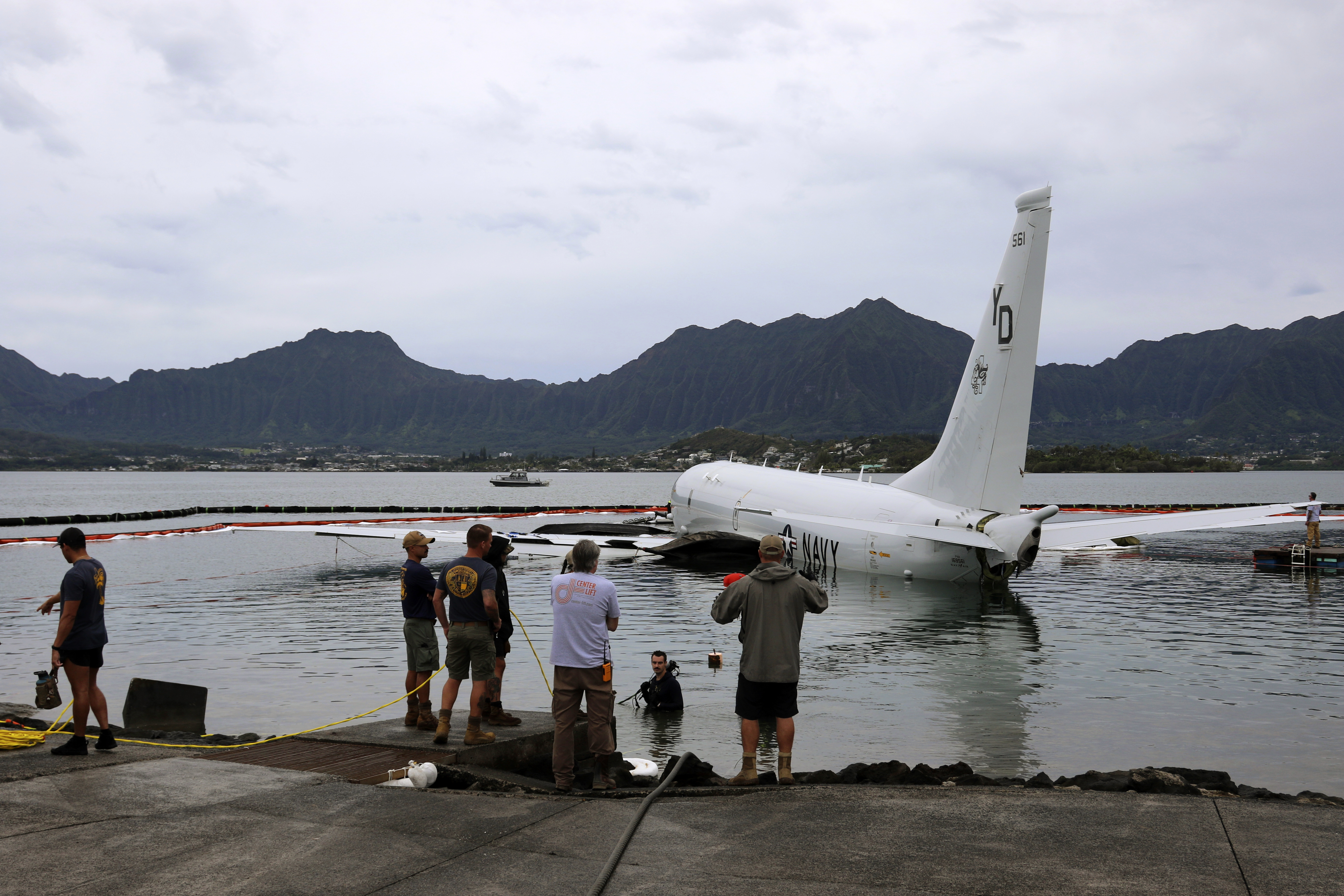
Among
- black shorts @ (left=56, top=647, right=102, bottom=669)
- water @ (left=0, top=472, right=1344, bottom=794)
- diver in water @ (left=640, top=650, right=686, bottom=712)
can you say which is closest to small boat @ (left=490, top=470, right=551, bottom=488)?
water @ (left=0, top=472, right=1344, bottom=794)

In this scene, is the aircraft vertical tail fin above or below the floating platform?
above

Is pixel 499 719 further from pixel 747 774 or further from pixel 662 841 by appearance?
pixel 662 841

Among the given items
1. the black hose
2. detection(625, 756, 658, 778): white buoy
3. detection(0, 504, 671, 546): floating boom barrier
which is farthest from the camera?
detection(0, 504, 671, 546): floating boom barrier

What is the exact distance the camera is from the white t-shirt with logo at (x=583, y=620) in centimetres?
928

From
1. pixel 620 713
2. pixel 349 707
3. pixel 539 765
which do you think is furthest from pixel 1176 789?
pixel 349 707

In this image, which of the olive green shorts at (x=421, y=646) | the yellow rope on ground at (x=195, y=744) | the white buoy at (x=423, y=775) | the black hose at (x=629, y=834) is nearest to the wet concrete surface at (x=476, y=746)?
the yellow rope on ground at (x=195, y=744)

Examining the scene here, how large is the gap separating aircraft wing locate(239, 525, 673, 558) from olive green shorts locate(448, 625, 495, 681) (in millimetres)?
19407

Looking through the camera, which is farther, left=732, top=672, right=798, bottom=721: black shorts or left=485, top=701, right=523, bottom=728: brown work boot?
left=485, top=701, right=523, bottom=728: brown work boot

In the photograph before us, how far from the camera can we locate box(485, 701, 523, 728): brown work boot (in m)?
11.1

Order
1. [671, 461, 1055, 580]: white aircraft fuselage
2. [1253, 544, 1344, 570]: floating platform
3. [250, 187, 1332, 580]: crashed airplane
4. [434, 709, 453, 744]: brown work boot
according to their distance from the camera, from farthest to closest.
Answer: [1253, 544, 1344, 570]: floating platform
[671, 461, 1055, 580]: white aircraft fuselage
[250, 187, 1332, 580]: crashed airplane
[434, 709, 453, 744]: brown work boot

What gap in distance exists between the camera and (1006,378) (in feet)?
79.4

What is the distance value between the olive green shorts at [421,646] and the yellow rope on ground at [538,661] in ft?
3.47

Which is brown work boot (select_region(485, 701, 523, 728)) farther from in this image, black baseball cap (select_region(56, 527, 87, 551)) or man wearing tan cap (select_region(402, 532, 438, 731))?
black baseball cap (select_region(56, 527, 87, 551))

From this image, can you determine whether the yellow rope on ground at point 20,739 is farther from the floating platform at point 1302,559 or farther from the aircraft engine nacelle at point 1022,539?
the floating platform at point 1302,559
